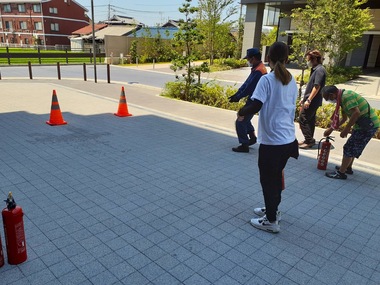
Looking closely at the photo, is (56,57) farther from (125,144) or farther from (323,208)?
(323,208)

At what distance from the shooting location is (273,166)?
3309mm

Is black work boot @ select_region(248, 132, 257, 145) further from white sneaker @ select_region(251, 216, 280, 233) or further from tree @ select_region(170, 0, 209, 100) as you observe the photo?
tree @ select_region(170, 0, 209, 100)

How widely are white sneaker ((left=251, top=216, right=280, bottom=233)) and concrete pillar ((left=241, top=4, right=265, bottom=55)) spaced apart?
26.8 m

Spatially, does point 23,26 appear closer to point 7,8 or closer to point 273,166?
point 7,8

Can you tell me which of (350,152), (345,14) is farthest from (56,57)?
(350,152)

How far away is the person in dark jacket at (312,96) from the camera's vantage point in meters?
6.23

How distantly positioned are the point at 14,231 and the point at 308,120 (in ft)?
18.7

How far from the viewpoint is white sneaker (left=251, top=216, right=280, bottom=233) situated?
3.60 metres

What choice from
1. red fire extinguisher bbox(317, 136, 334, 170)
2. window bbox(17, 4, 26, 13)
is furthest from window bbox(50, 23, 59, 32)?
red fire extinguisher bbox(317, 136, 334, 170)

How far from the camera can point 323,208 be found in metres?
4.27

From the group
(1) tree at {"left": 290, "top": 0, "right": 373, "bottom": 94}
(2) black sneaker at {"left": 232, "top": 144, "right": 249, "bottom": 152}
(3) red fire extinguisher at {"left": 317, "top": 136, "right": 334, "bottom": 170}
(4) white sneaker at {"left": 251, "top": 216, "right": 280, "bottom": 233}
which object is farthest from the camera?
(1) tree at {"left": 290, "top": 0, "right": 373, "bottom": 94}

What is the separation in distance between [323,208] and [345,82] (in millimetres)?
17645

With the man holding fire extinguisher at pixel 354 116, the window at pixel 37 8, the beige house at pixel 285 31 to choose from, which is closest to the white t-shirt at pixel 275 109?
the man holding fire extinguisher at pixel 354 116

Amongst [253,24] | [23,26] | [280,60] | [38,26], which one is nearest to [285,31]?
[253,24]
